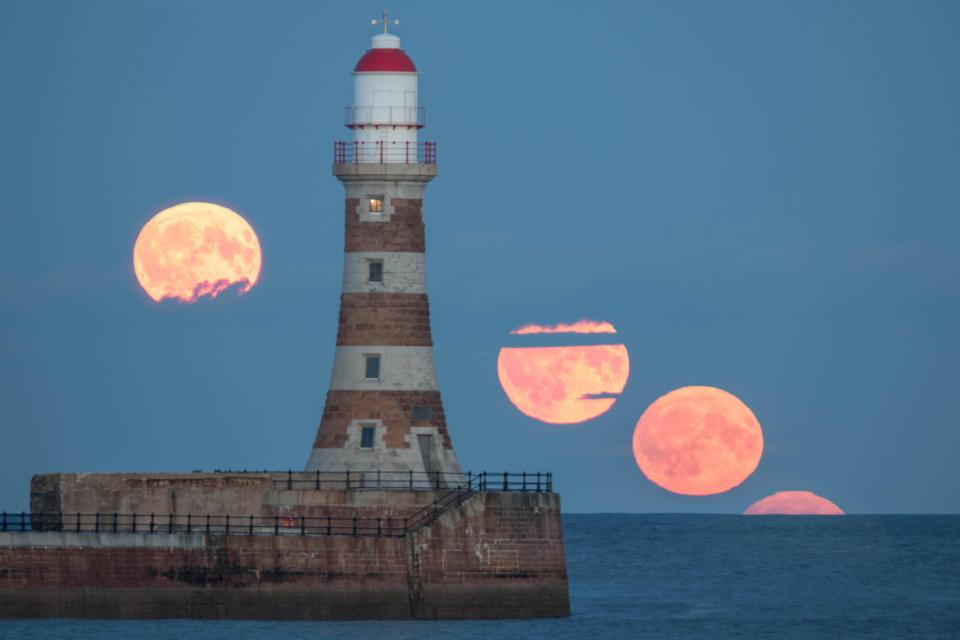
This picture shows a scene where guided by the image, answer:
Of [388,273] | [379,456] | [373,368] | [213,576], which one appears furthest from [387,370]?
[213,576]

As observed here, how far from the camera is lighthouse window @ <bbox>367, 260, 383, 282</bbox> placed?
62344 millimetres

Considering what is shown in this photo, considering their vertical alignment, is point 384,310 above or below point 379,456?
above

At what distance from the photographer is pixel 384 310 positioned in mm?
62250

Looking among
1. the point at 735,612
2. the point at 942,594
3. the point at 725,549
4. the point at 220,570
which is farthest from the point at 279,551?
the point at 725,549

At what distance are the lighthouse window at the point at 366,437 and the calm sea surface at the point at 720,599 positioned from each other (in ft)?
19.6

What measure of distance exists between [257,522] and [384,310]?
5.84 meters

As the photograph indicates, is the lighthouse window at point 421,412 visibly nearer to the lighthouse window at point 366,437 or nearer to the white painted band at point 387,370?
the white painted band at point 387,370

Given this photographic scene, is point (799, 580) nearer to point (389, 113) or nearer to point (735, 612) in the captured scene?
point (735, 612)

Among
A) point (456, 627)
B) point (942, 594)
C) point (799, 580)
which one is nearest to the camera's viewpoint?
point (456, 627)

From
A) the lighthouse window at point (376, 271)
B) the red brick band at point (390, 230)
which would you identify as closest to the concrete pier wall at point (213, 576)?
the lighthouse window at point (376, 271)

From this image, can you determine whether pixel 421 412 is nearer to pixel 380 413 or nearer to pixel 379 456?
pixel 380 413

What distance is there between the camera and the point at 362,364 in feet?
205

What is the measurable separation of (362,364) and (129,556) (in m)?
8.04

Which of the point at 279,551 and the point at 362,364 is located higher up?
the point at 362,364
